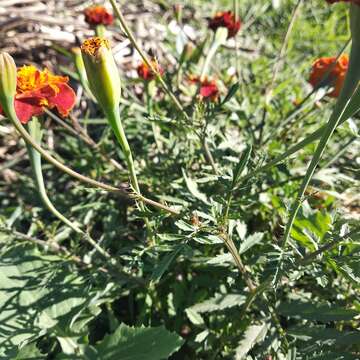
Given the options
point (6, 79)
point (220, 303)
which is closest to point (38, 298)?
point (220, 303)

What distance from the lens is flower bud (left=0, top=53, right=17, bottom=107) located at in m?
0.62

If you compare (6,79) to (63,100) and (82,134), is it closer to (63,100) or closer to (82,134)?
(63,100)

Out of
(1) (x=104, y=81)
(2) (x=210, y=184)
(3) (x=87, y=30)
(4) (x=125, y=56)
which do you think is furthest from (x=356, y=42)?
(3) (x=87, y=30)

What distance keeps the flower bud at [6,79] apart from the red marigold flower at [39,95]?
0.33ft

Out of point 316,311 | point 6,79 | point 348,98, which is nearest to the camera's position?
point 348,98

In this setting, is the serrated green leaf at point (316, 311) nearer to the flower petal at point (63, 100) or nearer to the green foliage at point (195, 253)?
the green foliage at point (195, 253)

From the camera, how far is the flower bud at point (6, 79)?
2.04ft

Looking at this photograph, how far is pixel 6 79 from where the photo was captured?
630 millimetres

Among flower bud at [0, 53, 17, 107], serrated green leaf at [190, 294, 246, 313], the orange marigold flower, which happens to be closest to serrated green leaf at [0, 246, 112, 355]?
serrated green leaf at [190, 294, 246, 313]

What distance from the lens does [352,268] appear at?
2.42 ft

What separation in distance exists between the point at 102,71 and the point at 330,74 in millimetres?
676

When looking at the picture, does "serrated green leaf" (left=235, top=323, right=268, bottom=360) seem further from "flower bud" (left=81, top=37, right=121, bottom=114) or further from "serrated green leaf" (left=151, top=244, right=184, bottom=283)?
"flower bud" (left=81, top=37, right=121, bottom=114)

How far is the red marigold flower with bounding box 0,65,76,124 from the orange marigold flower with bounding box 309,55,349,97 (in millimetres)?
583

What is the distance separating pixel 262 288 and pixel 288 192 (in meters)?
0.38
